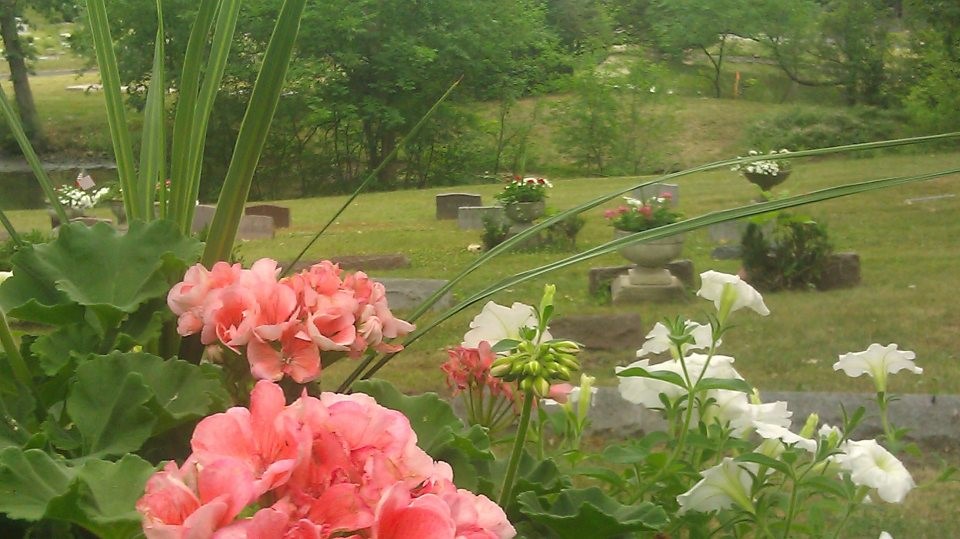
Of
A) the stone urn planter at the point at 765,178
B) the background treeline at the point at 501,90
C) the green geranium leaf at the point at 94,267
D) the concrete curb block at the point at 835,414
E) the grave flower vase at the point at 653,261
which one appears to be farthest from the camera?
the background treeline at the point at 501,90

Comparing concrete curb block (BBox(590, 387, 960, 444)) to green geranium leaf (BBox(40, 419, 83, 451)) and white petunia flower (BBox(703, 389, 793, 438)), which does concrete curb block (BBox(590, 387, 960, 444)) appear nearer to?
white petunia flower (BBox(703, 389, 793, 438))

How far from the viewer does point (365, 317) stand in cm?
63

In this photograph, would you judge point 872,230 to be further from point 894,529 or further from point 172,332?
point 172,332

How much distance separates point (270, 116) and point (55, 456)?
0.84 ft

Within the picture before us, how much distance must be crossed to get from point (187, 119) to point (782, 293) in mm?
4531

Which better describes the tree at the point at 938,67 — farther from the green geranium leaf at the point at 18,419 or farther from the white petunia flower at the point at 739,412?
the green geranium leaf at the point at 18,419

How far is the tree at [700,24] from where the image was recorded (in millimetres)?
13938

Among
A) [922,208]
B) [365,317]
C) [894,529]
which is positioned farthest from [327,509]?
[922,208]

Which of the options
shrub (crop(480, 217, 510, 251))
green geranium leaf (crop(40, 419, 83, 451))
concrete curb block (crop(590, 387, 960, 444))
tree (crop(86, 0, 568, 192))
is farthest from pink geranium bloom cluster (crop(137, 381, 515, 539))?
tree (crop(86, 0, 568, 192))

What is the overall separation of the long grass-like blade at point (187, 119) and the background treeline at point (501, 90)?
9.66 meters

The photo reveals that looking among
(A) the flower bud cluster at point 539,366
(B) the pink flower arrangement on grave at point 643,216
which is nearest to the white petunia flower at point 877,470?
(A) the flower bud cluster at point 539,366

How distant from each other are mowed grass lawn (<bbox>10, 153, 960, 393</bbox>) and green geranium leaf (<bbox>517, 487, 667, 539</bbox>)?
3.04m

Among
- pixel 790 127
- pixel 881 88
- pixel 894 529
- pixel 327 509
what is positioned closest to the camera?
pixel 327 509

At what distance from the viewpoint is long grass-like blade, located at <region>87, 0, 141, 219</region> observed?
0.77m
